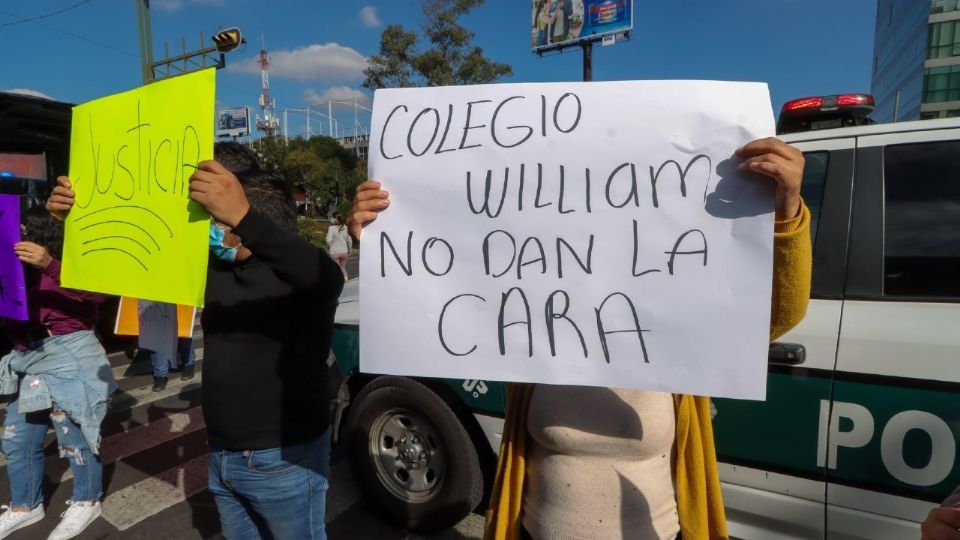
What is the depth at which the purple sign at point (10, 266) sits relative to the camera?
7.43 ft

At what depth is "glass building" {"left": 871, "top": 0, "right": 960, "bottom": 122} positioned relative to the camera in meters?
47.2

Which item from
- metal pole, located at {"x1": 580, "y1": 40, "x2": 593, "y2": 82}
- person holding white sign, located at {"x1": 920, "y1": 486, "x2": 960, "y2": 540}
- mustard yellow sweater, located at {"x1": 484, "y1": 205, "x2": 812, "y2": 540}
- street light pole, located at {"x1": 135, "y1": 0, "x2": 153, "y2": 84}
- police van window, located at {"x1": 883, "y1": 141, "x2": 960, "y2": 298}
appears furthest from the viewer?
metal pole, located at {"x1": 580, "y1": 40, "x2": 593, "y2": 82}

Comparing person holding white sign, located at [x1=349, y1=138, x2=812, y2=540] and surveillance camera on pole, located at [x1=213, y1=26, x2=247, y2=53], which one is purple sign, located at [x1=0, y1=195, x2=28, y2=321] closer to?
person holding white sign, located at [x1=349, y1=138, x2=812, y2=540]

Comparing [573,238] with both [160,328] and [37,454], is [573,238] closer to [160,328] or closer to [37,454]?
[160,328]

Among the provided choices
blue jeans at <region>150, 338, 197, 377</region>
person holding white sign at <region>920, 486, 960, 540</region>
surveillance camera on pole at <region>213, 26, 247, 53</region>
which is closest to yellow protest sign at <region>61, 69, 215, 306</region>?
person holding white sign at <region>920, 486, 960, 540</region>

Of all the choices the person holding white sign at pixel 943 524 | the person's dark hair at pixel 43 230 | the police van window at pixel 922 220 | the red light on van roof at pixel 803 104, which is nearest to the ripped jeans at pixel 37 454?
the person's dark hair at pixel 43 230

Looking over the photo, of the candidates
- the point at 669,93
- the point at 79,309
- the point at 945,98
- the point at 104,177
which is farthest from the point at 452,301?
the point at 945,98

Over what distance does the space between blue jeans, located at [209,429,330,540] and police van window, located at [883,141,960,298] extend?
200 centimetres

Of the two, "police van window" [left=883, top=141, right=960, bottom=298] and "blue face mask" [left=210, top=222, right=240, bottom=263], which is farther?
"police van window" [left=883, top=141, right=960, bottom=298]

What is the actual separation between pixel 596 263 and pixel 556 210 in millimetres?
149

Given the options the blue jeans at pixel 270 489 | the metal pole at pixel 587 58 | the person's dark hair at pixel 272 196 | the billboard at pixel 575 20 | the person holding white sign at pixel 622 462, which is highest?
the billboard at pixel 575 20

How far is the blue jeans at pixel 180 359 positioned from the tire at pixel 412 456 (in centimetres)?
301

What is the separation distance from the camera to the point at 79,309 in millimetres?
2736

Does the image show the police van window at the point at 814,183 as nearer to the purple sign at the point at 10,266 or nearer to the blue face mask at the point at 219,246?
the blue face mask at the point at 219,246
